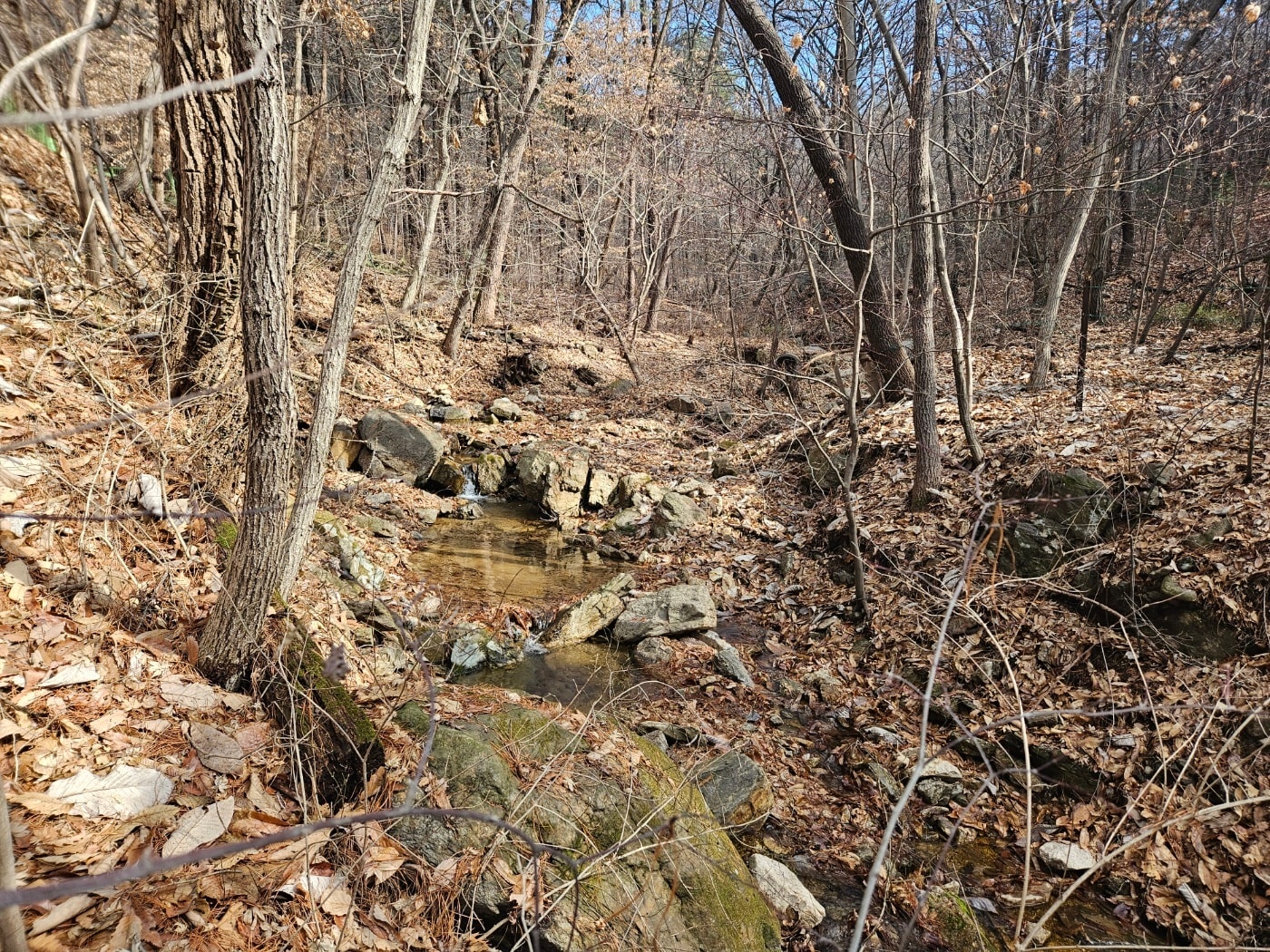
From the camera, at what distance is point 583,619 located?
5.89 meters

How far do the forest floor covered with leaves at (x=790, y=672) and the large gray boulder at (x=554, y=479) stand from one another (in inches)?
29.4

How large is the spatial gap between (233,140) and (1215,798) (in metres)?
7.44

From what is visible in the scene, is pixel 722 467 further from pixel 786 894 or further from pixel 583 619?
pixel 786 894

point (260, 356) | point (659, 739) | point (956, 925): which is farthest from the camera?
point (659, 739)

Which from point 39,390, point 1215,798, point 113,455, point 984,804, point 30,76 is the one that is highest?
point 30,76

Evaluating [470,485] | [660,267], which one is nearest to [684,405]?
[470,485]

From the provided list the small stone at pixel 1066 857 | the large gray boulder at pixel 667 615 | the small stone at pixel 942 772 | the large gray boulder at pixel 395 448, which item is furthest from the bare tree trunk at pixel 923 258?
the large gray boulder at pixel 395 448

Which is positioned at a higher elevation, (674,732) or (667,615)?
(667,615)

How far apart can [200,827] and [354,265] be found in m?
2.91

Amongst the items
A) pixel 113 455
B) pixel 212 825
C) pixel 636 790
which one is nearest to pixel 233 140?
pixel 113 455

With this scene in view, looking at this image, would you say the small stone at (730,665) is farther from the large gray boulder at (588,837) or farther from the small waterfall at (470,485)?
the small waterfall at (470,485)

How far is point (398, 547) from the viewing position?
22.4 feet

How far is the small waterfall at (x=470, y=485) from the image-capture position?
9.03 metres

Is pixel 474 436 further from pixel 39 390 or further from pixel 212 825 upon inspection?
pixel 212 825
